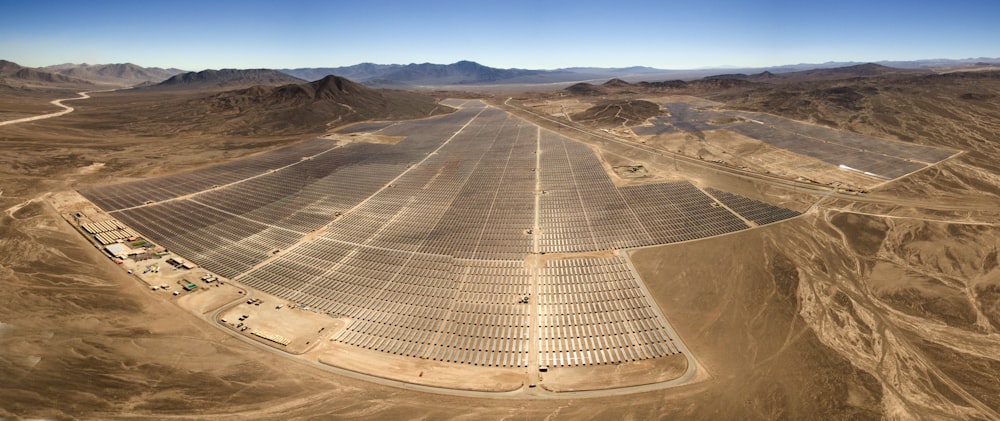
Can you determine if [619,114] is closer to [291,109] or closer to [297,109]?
[297,109]

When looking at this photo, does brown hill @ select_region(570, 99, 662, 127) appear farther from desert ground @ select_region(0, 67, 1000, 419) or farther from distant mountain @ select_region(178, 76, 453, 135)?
desert ground @ select_region(0, 67, 1000, 419)

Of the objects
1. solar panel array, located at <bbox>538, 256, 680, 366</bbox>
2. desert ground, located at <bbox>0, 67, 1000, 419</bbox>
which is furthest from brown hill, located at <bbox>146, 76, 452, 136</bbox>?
solar panel array, located at <bbox>538, 256, 680, 366</bbox>

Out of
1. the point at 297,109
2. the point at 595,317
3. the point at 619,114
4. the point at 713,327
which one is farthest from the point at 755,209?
the point at 297,109

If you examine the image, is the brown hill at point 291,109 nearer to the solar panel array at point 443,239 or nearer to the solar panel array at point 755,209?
the solar panel array at point 443,239

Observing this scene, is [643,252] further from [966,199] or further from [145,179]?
[145,179]

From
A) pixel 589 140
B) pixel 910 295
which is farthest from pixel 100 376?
pixel 589 140
